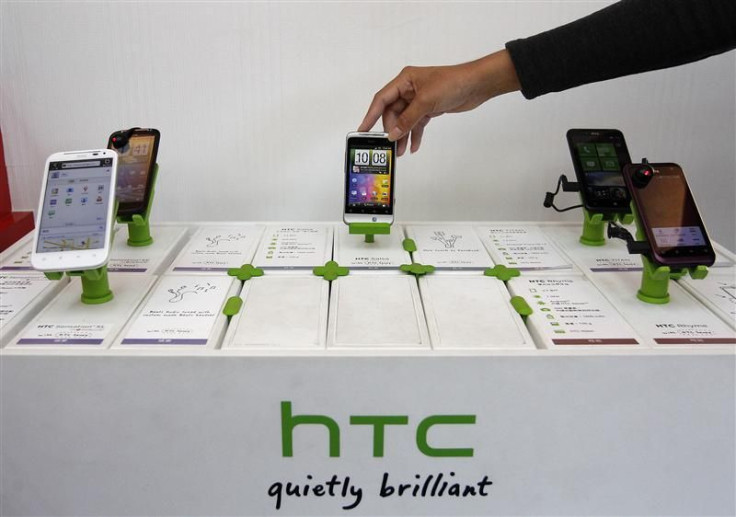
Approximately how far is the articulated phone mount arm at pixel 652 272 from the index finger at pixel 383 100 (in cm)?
46

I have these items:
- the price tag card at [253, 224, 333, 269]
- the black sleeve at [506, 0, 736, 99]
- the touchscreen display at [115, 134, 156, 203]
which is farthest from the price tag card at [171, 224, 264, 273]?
the black sleeve at [506, 0, 736, 99]

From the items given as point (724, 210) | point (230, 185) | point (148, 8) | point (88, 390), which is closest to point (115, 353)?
point (88, 390)

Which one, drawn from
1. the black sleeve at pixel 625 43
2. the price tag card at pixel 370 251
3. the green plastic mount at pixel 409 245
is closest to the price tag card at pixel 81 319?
the price tag card at pixel 370 251

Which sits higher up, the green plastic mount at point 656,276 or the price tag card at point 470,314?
the green plastic mount at point 656,276

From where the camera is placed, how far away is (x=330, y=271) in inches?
45.6

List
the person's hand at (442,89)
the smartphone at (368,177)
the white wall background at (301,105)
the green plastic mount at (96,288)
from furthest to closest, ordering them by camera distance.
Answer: the white wall background at (301,105)
the smartphone at (368,177)
the person's hand at (442,89)
the green plastic mount at (96,288)

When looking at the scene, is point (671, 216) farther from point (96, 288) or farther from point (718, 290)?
point (96, 288)

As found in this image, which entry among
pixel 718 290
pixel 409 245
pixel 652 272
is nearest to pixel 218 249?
pixel 409 245

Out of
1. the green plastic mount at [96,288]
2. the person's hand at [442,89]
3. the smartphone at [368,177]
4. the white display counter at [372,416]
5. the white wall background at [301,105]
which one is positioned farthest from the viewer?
the white wall background at [301,105]

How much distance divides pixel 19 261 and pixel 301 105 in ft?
2.34

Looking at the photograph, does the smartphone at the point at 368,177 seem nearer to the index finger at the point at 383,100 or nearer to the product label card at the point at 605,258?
the index finger at the point at 383,100

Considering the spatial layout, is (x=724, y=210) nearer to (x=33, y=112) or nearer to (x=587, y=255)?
(x=587, y=255)

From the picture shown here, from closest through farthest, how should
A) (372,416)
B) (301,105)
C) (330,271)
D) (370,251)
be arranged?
1. (372,416)
2. (330,271)
3. (370,251)
4. (301,105)

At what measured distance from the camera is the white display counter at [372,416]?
3.01ft
